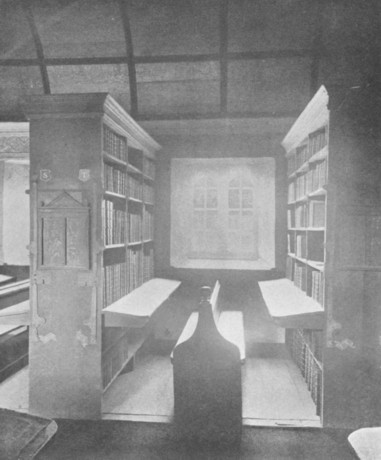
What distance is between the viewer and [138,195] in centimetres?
544

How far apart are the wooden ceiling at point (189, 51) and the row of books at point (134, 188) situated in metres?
0.82

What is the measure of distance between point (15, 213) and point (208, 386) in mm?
4720

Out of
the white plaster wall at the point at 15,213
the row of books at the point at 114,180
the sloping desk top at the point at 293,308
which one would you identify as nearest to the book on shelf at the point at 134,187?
the row of books at the point at 114,180

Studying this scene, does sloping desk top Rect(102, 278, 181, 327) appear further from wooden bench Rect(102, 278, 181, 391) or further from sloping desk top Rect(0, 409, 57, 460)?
sloping desk top Rect(0, 409, 57, 460)

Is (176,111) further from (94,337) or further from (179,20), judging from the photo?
(94,337)

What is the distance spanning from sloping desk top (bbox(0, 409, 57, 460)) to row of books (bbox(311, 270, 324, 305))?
2.68m

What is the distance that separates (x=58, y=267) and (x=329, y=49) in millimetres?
3751

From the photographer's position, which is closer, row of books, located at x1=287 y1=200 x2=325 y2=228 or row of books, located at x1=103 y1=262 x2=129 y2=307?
row of books, located at x1=103 y1=262 x2=129 y2=307

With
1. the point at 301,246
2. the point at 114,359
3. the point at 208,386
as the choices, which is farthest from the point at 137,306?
the point at 301,246

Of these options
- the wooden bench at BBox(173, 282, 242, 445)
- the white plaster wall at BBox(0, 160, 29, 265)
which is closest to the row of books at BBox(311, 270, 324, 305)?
the wooden bench at BBox(173, 282, 242, 445)

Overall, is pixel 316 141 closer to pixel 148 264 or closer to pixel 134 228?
pixel 134 228

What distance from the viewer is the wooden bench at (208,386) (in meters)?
3.47

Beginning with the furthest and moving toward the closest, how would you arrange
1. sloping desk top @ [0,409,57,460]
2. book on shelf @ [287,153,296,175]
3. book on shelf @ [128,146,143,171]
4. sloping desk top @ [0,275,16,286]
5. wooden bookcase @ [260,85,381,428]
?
1. sloping desk top @ [0,275,16,286]
2. book on shelf @ [287,153,296,175]
3. book on shelf @ [128,146,143,171]
4. wooden bookcase @ [260,85,381,428]
5. sloping desk top @ [0,409,57,460]

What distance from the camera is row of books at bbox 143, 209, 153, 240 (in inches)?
227
